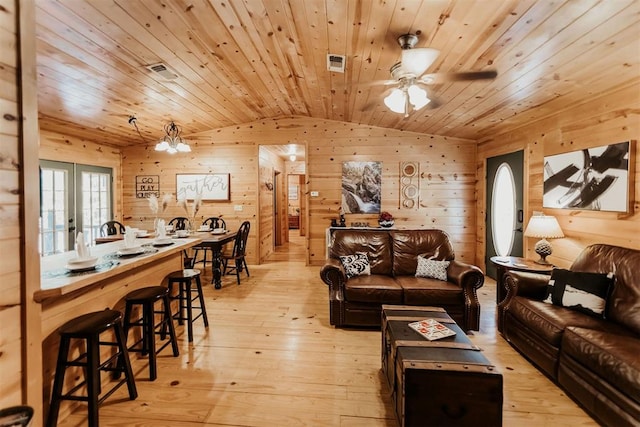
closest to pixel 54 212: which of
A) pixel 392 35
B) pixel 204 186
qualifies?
pixel 204 186

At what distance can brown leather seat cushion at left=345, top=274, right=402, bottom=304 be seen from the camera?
3.17 metres

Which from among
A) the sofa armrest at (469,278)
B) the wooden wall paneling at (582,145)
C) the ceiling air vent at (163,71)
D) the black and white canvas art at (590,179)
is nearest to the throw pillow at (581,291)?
the sofa armrest at (469,278)

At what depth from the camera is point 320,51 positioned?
307cm

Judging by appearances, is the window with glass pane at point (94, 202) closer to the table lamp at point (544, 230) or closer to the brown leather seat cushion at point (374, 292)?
the brown leather seat cushion at point (374, 292)

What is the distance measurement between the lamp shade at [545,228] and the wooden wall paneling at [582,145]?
268mm

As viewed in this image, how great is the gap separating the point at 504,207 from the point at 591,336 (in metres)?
3.29

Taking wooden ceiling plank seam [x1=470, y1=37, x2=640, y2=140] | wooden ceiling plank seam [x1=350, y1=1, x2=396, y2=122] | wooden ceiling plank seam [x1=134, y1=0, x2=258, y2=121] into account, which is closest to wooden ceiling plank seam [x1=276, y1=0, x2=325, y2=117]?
wooden ceiling plank seam [x1=350, y1=1, x2=396, y2=122]

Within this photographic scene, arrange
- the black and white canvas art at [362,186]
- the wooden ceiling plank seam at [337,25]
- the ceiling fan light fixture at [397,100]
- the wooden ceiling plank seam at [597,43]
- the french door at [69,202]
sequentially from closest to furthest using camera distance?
1. the wooden ceiling plank seam at [597,43]
2. the wooden ceiling plank seam at [337,25]
3. the ceiling fan light fixture at [397,100]
4. the french door at [69,202]
5. the black and white canvas art at [362,186]

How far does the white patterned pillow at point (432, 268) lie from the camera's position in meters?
3.48

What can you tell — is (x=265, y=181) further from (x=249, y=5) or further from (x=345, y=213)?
(x=249, y=5)

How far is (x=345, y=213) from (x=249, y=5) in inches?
168

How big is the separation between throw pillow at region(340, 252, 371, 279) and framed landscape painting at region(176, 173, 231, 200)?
365 centimetres

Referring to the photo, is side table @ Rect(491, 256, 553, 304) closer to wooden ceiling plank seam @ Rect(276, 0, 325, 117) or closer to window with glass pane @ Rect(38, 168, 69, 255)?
wooden ceiling plank seam @ Rect(276, 0, 325, 117)

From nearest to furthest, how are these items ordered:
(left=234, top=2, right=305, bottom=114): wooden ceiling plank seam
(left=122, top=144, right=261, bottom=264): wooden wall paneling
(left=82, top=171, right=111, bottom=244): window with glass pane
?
1. (left=234, top=2, right=305, bottom=114): wooden ceiling plank seam
2. (left=82, top=171, right=111, bottom=244): window with glass pane
3. (left=122, top=144, right=261, bottom=264): wooden wall paneling
